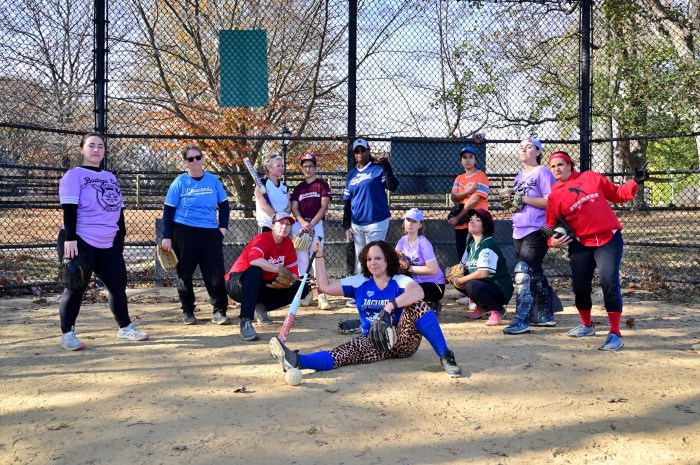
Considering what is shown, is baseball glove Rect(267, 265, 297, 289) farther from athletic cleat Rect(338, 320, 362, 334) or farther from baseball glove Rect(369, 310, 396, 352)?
baseball glove Rect(369, 310, 396, 352)

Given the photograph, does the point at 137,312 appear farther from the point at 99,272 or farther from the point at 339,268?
the point at 339,268

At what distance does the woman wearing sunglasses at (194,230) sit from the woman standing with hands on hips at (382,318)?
1.65 metres

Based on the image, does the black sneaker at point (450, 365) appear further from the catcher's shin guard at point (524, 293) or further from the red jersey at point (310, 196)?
the red jersey at point (310, 196)

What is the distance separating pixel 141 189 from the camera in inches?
458

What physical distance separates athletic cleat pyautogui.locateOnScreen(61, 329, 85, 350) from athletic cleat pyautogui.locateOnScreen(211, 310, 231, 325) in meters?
1.34

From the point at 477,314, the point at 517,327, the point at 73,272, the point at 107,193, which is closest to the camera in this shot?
the point at 73,272

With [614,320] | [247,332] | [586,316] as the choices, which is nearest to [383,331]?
[247,332]

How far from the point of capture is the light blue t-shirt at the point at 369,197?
7090mm

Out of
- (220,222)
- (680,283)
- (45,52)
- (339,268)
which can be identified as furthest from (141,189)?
(680,283)

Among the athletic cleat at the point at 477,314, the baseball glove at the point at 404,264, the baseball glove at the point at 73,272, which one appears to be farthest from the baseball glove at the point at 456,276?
the baseball glove at the point at 73,272

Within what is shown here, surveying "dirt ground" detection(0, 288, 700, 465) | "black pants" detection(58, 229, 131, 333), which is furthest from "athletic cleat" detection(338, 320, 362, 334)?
"black pants" detection(58, 229, 131, 333)

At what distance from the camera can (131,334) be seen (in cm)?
556

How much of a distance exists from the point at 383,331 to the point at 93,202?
8.55 ft

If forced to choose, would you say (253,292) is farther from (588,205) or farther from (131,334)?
(588,205)
